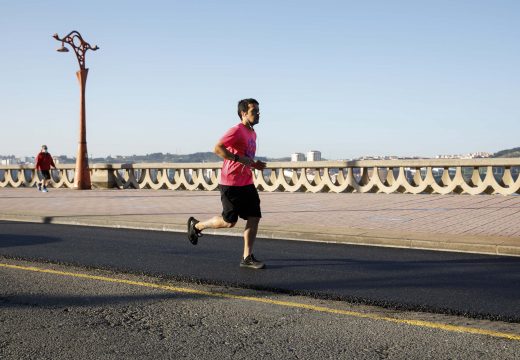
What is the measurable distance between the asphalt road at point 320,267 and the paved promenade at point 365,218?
53 cm

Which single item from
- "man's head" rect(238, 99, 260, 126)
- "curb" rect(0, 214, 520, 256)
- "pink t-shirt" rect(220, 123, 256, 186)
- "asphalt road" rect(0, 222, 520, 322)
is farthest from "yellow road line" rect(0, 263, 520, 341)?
"curb" rect(0, 214, 520, 256)

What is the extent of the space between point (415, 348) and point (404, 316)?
3.16 ft

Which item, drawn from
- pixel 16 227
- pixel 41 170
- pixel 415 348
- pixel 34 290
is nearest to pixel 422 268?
pixel 415 348

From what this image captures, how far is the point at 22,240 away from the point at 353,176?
47.8 ft

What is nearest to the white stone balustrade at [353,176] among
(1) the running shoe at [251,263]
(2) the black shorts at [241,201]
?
(1) the running shoe at [251,263]

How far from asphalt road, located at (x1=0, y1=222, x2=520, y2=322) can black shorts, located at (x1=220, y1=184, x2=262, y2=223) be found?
65 cm

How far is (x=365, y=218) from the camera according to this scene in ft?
43.3

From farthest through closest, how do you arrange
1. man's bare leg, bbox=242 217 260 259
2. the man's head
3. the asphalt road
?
man's bare leg, bbox=242 217 260 259
the man's head
the asphalt road

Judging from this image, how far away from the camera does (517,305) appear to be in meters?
5.74

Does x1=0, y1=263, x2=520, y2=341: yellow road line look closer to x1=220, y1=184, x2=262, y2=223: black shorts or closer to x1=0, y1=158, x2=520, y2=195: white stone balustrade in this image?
x1=220, y1=184, x2=262, y2=223: black shorts

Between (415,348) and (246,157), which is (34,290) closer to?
(246,157)

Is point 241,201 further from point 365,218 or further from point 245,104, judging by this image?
point 365,218

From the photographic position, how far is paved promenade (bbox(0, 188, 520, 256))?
989 cm

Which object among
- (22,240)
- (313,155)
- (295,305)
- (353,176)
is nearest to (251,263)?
(295,305)
